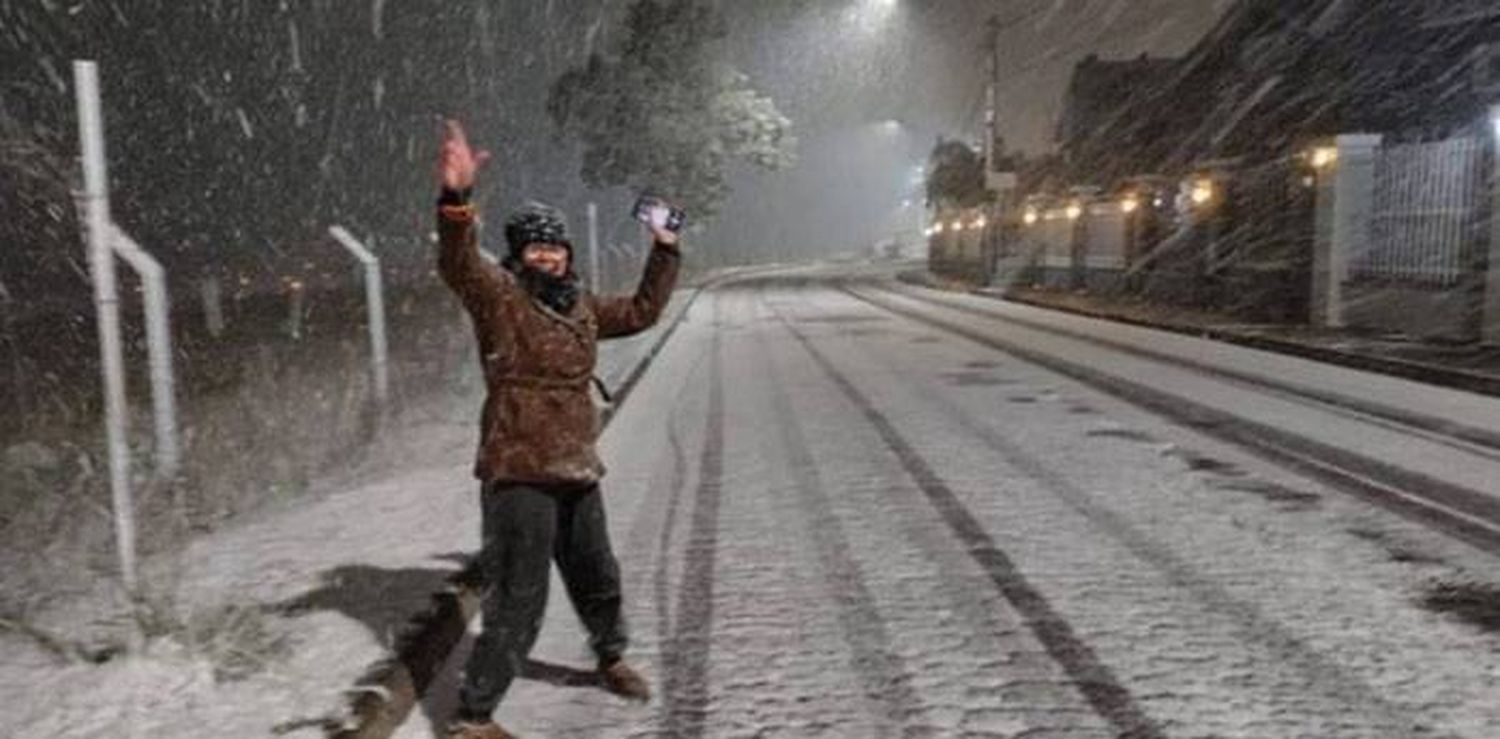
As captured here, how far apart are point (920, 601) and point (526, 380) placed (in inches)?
91.4

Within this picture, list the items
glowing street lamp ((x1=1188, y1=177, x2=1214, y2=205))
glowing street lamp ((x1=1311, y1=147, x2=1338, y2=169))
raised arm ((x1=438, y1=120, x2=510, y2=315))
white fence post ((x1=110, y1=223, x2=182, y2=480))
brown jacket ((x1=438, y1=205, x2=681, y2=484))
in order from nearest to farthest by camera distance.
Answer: raised arm ((x1=438, y1=120, x2=510, y2=315)) → brown jacket ((x1=438, y1=205, x2=681, y2=484)) → white fence post ((x1=110, y1=223, x2=182, y2=480)) → glowing street lamp ((x1=1311, y1=147, x2=1338, y2=169)) → glowing street lamp ((x1=1188, y1=177, x2=1214, y2=205))

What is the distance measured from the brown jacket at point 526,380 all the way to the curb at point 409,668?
2.76 ft

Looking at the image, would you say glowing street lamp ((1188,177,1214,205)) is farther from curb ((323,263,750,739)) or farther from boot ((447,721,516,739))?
boot ((447,721,516,739))

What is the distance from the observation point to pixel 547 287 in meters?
3.96

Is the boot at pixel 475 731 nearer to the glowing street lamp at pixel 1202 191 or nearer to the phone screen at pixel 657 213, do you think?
the phone screen at pixel 657 213

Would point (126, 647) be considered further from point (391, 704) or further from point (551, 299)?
point (551, 299)

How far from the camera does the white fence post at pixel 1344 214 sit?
20.2 m

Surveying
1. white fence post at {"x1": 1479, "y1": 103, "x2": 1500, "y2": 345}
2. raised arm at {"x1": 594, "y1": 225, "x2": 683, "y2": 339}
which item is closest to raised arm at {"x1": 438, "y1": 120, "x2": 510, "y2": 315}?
raised arm at {"x1": 594, "y1": 225, "x2": 683, "y2": 339}

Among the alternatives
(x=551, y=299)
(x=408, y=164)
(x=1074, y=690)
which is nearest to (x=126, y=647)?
(x=551, y=299)

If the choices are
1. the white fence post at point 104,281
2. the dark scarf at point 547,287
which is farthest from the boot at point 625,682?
the white fence post at point 104,281

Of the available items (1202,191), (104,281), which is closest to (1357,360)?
(1202,191)

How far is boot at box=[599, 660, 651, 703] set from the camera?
4344 millimetres

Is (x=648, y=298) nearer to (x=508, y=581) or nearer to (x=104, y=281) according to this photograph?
(x=508, y=581)

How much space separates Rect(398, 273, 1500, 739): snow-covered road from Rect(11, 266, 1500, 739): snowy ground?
2cm
